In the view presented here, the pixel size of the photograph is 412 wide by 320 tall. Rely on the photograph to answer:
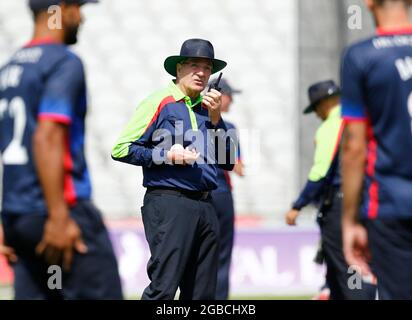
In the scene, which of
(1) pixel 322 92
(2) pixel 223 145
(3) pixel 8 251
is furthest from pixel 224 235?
(3) pixel 8 251

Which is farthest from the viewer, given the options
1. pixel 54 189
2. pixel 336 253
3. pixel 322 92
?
pixel 322 92

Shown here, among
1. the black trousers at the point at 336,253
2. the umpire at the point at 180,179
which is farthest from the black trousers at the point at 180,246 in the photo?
the black trousers at the point at 336,253

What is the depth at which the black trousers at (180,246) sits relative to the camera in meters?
6.93

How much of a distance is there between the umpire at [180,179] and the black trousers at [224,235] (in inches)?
97.9

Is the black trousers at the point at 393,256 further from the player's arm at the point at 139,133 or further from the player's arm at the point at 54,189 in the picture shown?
the player's arm at the point at 139,133

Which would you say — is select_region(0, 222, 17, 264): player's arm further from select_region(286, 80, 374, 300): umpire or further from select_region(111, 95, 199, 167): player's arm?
select_region(286, 80, 374, 300): umpire

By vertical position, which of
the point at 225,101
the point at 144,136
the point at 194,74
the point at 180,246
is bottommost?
the point at 180,246

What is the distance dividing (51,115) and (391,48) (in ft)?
5.16

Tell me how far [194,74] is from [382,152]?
2.72 meters

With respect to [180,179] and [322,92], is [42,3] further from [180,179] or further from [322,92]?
[322,92]

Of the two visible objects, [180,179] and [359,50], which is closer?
[359,50]

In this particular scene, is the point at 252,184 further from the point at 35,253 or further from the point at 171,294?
the point at 35,253

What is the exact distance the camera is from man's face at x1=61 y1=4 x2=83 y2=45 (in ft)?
16.6

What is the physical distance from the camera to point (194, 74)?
7379 mm
